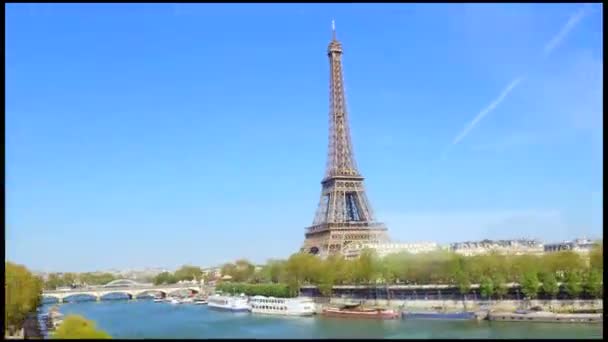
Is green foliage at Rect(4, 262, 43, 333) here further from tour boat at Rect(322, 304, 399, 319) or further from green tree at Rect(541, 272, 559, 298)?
green tree at Rect(541, 272, 559, 298)

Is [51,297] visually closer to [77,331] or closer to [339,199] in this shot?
[339,199]

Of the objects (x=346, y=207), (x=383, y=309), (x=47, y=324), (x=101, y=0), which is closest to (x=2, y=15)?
(x=101, y=0)

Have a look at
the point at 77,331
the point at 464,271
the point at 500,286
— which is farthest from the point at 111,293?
the point at 77,331

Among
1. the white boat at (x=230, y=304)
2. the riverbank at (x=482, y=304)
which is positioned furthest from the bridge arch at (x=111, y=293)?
the riverbank at (x=482, y=304)

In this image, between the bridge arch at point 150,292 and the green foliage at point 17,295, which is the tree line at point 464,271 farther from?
the green foliage at point 17,295

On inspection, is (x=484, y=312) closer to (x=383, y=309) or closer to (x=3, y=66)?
(x=383, y=309)

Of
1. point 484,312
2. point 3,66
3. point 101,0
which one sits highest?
point 101,0
